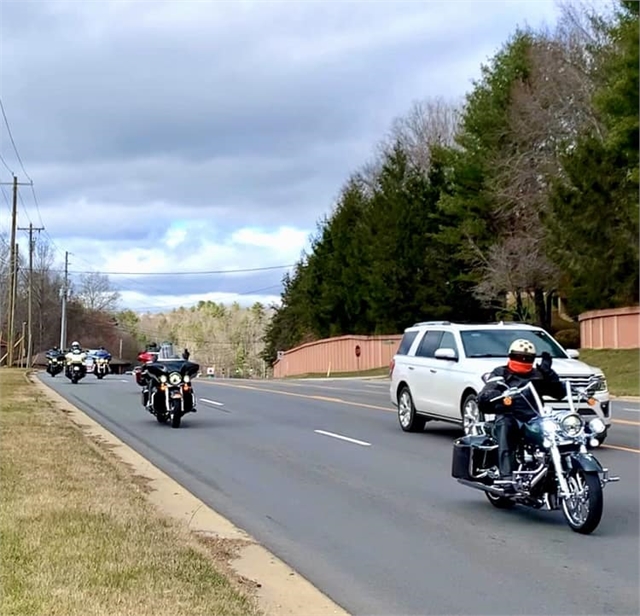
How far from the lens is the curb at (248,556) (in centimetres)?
656

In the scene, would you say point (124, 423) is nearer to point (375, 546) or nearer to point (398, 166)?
point (375, 546)

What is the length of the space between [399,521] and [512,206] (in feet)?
128

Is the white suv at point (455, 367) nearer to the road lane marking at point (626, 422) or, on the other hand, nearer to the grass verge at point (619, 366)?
the road lane marking at point (626, 422)

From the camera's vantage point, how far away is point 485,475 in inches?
376

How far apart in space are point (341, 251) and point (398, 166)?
28.9ft

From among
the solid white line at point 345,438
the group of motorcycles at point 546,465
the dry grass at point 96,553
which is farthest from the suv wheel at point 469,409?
the dry grass at point 96,553

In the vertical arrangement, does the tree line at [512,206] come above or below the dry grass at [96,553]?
above

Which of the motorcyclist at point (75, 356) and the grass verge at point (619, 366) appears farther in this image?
the motorcyclist at point (75, 356)

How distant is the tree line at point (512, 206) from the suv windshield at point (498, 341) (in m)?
17.3

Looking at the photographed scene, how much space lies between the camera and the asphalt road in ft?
23.0

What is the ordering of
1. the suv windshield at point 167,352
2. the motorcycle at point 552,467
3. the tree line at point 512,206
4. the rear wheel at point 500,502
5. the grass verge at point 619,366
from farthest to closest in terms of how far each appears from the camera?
the tree line at point 512,206, the grass verge at point 619,366, the suv windshield at point 167,352, the rear wheel at point 500,502, the motorcycle at point 552,467

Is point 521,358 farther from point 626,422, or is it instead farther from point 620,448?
point 626,422

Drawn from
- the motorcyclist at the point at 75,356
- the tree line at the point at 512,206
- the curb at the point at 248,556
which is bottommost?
the curb at the point at 248,556

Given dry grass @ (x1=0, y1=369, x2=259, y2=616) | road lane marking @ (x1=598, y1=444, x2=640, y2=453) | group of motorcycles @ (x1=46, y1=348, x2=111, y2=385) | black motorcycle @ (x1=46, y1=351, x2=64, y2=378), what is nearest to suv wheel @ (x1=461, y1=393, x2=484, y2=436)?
road lane marking @ (x1=598, y1=444, x2=640, y2=453)
